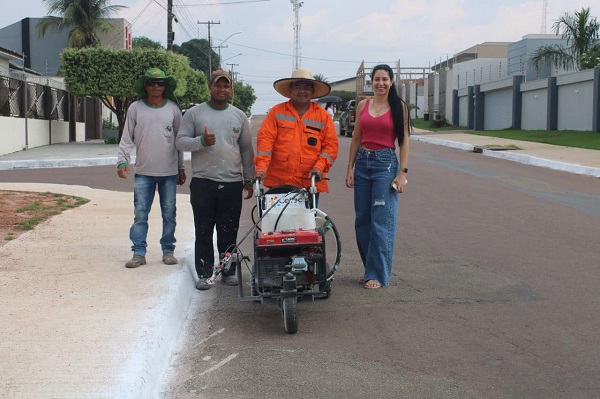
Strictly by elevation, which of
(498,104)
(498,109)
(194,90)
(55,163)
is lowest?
(55,163)

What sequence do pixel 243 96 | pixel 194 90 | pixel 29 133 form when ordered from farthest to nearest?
pixel 243 96, pixel 194 90, pixel 29 133

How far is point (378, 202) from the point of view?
696cm

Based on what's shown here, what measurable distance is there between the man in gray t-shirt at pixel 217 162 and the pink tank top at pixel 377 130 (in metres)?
1.03

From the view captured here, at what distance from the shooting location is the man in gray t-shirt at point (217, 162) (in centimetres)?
684

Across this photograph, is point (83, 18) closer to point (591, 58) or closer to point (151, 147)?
point (591, 58)

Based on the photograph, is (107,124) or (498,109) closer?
(498,109)

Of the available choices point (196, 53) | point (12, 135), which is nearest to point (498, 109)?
point (12, 135)

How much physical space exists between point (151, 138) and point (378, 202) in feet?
6.99

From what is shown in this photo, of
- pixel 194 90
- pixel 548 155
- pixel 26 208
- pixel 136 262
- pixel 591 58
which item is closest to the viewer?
pixel 136 262

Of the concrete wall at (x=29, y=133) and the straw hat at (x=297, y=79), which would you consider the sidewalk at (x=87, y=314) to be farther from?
the concrete wall at (x=29, y=133)

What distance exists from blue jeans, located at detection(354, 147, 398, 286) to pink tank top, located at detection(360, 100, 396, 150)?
0.06 metres

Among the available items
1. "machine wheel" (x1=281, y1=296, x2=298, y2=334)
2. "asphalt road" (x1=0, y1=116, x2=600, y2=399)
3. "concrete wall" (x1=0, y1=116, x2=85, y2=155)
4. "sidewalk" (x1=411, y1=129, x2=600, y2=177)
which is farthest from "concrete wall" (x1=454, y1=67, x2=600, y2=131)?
"machine wheel" (x1=281, y1=296, x2=298, y2=334)

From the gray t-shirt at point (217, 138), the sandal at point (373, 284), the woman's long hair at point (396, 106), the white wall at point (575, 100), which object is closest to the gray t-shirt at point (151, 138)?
the gray t-shirt at point (217, 138)

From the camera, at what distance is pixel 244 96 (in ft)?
321
